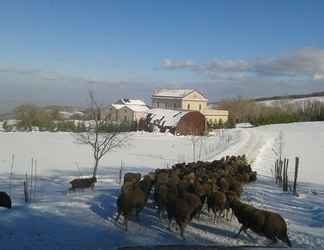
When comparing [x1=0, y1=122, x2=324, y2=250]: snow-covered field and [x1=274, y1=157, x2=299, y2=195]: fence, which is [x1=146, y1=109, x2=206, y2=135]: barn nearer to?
[x1=0, y1=122, x2=324, y2=250]: snow-covered field

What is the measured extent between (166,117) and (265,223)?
63.4m

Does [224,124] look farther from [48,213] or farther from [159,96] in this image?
[48,213]

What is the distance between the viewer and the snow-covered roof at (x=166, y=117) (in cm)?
7338

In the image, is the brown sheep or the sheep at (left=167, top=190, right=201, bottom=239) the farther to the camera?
the brown sheep

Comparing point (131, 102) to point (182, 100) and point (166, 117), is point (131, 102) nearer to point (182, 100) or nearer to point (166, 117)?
point (182, 100)

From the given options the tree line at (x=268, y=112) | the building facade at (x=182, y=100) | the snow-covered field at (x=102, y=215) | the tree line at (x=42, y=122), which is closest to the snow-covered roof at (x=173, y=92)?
→ the building facade at (x=182, y=100)

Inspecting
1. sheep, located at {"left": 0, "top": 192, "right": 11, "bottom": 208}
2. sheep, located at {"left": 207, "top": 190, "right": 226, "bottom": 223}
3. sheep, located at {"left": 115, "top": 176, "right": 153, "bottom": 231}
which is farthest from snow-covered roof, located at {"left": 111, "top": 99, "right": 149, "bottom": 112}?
sheep, located at {"left": 115, "top": 176, "right": 153, "bottom": 231}

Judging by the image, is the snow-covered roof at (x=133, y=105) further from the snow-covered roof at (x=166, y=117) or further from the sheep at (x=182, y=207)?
the sheep at (x=182, y=207)

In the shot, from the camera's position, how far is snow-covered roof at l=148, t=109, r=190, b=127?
2889 inches

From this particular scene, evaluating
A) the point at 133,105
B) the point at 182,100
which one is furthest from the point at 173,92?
the point at 133,105

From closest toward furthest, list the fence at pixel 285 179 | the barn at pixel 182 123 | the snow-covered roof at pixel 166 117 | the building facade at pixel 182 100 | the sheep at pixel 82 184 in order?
1. the sheep at pixel 82 184
2. the fence at pixel 285 179
3. the barn at pixel 182 123
4. the snow-covered roof at pixel 166 117
5. the building facade at pixel 182 100

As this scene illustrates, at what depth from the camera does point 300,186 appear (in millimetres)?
26828

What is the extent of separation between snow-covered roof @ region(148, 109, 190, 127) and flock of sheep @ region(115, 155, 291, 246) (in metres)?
55.5

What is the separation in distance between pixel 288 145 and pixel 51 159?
98.3 ft
